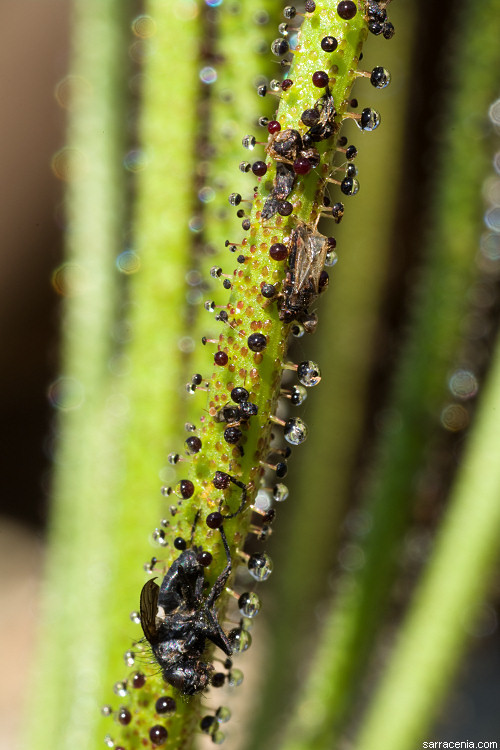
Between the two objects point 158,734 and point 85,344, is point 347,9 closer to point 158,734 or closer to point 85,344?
point 158,734

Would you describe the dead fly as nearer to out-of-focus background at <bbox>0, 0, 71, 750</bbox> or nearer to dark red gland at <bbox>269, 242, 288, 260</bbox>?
dark red gland at <bbox>269, 242, 288, 260</bbox>

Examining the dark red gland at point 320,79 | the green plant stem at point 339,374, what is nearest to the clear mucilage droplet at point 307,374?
the dark red gland at point 320,79

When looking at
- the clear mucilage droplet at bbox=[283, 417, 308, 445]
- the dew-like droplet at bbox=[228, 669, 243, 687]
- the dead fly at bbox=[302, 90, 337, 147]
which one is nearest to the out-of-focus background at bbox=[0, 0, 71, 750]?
the dew-like droplet at bbox=[228, 669, 243, 687]

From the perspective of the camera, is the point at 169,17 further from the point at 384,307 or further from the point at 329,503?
the point at 384,307

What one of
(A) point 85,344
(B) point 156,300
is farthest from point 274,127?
(A) point 85,344

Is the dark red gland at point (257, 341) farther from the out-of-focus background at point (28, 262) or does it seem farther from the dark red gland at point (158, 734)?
the out-of-focus background at point (28, 262)

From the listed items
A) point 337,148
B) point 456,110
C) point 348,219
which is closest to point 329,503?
point 348,219
